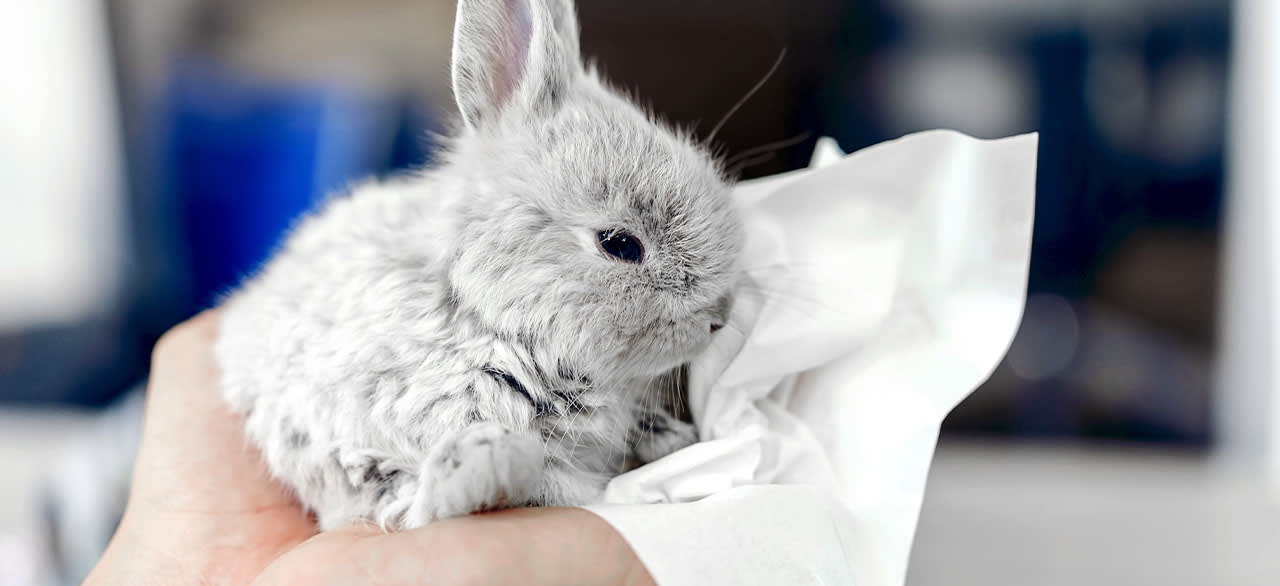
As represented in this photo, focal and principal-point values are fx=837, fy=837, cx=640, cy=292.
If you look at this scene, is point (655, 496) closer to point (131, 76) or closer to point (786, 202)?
point (786, 202)

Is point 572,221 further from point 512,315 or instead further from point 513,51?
point 513,51

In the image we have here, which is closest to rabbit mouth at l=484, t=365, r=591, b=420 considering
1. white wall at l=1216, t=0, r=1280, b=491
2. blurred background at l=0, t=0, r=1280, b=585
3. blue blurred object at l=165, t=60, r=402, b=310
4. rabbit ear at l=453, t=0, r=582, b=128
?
rabbit ear at l=453, t=0, r=582, b=128

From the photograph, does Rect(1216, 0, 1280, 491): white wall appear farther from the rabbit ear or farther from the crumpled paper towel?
the rabbit ear

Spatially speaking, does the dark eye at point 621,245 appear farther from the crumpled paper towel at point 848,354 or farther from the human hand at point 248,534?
the human hand at point 248,534

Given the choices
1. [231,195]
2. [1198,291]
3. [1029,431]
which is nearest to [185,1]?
[231,195]

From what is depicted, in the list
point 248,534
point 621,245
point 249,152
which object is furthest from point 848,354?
point 249,152
